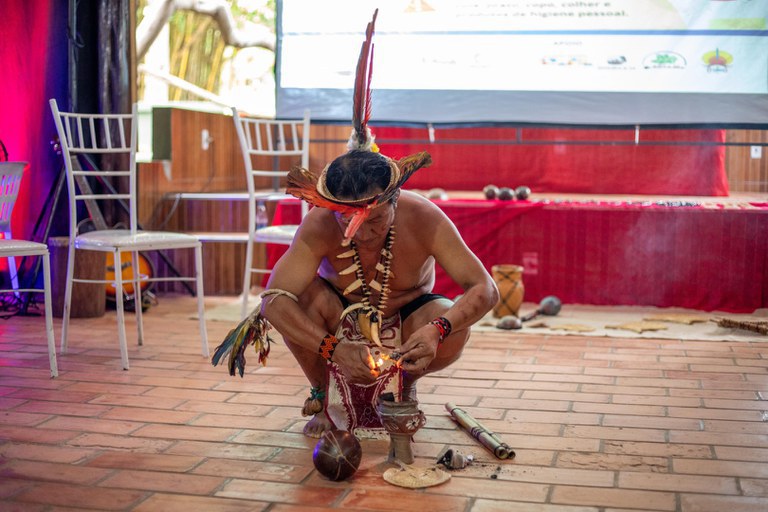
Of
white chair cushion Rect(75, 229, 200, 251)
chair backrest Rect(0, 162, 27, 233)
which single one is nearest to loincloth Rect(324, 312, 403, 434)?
white chair cushion Rect(75, 229, 200, 251)

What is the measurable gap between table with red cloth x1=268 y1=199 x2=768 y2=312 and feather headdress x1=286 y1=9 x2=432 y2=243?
8.26ft

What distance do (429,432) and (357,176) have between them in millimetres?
879

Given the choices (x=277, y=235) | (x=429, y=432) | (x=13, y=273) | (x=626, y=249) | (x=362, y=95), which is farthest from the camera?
(x=13, y=273)

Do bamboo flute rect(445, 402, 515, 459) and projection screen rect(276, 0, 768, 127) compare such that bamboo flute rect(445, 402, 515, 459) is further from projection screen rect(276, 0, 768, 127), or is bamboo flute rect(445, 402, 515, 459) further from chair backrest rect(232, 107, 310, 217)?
projection screen rect(276, 0, 768, 127)

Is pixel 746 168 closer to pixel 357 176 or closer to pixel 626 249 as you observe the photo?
pixel 626 249

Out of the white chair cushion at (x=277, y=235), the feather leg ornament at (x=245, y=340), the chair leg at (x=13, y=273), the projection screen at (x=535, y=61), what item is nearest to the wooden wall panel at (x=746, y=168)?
the projection screen at (x=535, y=61)

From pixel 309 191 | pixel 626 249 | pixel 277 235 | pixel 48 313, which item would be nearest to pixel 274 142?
pixel 277 235

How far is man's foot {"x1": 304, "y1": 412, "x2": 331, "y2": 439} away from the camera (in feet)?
8.54

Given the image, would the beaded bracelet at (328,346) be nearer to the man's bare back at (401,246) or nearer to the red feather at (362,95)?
the man's bare back at (401,246)

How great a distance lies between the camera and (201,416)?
2.82 m

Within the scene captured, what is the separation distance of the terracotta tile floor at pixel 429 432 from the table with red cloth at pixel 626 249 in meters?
0.80

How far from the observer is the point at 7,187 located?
335cm

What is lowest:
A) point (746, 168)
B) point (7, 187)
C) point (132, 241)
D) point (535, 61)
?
point (132, 241)

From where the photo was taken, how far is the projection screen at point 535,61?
5.08 meters
